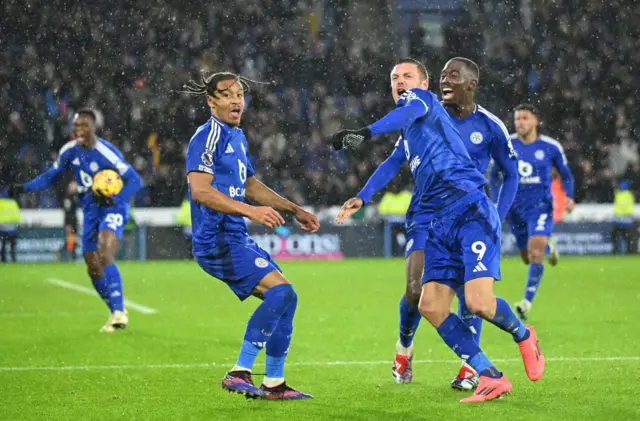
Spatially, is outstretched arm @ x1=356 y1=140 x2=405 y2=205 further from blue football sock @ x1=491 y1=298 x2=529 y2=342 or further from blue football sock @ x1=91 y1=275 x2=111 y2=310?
blue football sock @ x1=91 y1=275 x2=111 y2=310

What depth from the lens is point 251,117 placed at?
2411cm

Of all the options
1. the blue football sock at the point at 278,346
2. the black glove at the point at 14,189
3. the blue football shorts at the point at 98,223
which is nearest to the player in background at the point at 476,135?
the blue football sock at the point at 278,346

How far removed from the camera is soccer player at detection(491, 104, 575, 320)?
1198 cm

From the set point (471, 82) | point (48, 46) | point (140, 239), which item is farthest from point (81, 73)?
point (471, 82)

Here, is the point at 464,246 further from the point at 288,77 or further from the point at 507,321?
the point at 288,77

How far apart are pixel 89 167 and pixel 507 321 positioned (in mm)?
5958

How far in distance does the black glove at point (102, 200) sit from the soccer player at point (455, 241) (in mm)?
5148

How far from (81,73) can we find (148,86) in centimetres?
149

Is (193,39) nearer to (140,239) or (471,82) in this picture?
(140,239)

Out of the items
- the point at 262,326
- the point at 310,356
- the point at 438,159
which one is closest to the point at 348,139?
the point at 438,159

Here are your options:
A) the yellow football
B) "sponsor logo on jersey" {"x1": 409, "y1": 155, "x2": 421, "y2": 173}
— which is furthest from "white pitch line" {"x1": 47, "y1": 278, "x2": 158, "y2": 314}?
"sponsor logo on jersey" {"x1": 409, "y1": 155, "x2": 421, "y2": 173}

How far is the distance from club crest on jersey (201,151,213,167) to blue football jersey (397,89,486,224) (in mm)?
1136

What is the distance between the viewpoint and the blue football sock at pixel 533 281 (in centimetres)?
1159

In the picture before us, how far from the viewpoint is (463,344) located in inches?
236
